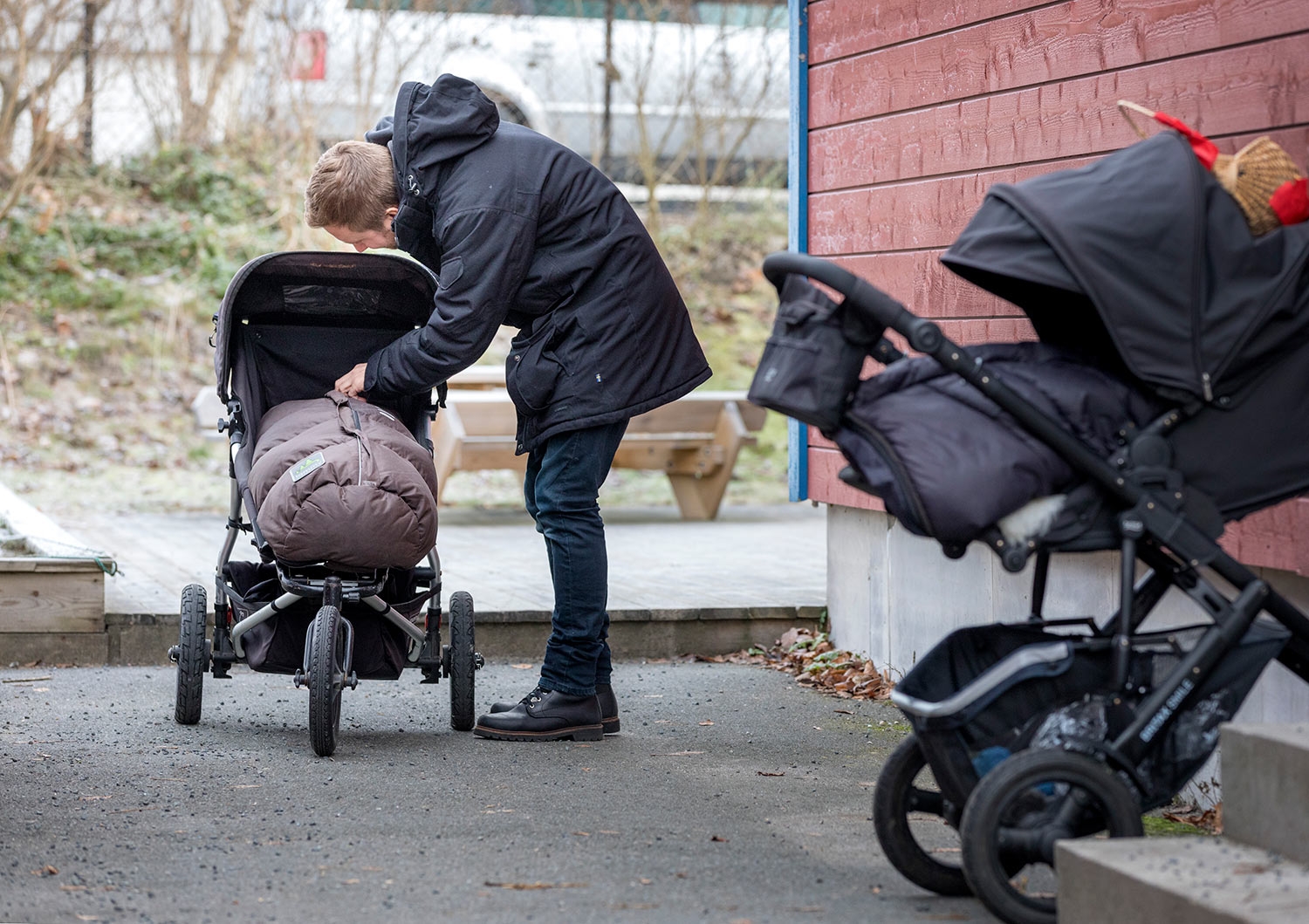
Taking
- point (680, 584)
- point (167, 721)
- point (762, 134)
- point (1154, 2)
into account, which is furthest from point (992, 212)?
point (762, 134)

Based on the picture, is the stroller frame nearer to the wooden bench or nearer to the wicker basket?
the wicker basket

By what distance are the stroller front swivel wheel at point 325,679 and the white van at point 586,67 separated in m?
8.90

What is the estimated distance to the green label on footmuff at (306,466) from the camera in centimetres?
408

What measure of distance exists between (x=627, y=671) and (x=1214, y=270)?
3.23m

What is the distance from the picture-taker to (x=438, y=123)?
14.0 ft

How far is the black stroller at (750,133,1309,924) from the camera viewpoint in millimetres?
2797

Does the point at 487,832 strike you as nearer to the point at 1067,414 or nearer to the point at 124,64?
the point at 1067,414

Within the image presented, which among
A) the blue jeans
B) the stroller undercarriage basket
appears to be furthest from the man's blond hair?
the stroller undercarriage basket

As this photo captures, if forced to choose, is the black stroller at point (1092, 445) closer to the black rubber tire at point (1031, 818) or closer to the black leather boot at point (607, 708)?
the black rubber tire at point (1031, 818)

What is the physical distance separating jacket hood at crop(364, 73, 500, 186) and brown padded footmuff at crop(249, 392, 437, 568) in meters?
0.72

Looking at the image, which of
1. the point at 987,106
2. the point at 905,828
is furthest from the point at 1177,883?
the point at 987,106

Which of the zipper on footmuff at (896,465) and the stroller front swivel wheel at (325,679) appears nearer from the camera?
the zipper on footmuff at (896,465)

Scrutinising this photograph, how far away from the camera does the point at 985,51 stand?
187 inches

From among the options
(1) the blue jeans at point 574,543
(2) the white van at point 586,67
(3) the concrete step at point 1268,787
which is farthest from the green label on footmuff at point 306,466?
(2) the white van at point 586,67
